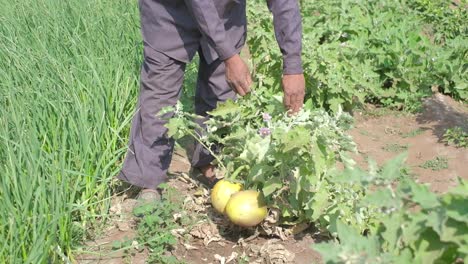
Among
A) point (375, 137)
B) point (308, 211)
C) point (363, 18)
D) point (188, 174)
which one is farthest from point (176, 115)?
point (363, 18)

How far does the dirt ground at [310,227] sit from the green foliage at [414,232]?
1204mm

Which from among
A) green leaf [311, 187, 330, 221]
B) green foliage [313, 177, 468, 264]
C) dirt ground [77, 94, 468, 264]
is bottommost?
dirt ground [77, 94, 468, 264]

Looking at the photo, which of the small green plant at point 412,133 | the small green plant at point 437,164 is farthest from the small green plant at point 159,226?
the small green plant at point 412,133

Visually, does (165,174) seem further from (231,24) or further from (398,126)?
(398,126)

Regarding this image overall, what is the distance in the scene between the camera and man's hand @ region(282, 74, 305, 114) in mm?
2953

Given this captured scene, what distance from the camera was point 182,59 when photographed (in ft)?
10.4

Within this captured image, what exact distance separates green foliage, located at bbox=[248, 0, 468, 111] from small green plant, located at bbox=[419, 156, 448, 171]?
0.69 metres

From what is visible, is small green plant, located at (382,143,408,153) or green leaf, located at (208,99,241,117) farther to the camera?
A: small green plant, located at (382,143,408,153)

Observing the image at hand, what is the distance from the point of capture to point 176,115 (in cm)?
325

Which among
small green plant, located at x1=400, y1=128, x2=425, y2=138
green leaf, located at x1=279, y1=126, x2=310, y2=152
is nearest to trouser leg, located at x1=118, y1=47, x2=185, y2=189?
green leaf, located at x1=279, y1=126, x2=310, y2=152

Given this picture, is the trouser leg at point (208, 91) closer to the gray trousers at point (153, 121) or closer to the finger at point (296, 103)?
the gray trousers at point (153, 121)

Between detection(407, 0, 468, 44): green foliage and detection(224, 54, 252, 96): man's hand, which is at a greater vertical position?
detection(224, 54, 252, 96): man's hand

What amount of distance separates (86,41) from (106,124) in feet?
2.17

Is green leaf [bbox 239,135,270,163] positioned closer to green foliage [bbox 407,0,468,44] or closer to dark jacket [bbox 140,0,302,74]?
dark jacket [bbox 140,0,302,74]
